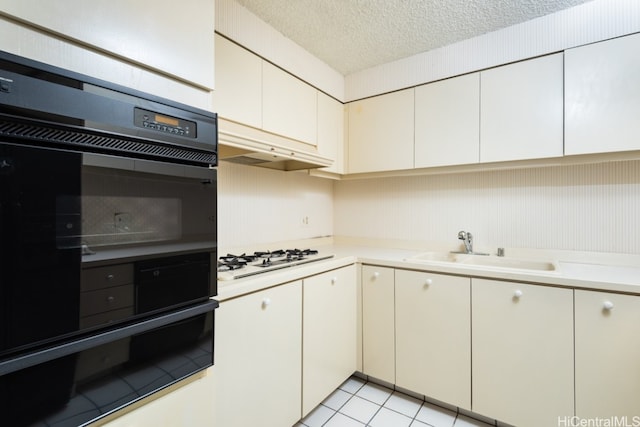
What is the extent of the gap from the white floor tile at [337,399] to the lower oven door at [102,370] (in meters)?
1.12

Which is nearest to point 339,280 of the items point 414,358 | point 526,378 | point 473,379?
point 414,358

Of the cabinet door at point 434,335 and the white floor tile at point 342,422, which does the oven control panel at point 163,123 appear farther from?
the white floor tile at point 342,422

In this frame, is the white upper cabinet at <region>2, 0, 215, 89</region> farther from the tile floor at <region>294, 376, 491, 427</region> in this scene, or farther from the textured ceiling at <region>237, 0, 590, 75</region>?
the tile floor at <region>294, 376, 491, 427</region>

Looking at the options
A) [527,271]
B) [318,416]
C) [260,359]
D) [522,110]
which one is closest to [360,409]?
[318,416]

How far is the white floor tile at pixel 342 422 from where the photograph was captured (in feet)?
5.29

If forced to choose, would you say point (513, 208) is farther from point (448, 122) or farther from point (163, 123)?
point (163, 123)

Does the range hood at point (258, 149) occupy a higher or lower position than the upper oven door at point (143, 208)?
higher

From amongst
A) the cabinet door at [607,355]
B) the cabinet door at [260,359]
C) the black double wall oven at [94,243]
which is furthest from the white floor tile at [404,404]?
the black double wall oven at [94,243]

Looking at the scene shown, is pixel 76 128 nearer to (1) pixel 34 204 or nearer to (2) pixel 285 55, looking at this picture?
(1) pixel 34 204

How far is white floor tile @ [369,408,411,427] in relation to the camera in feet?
5.33

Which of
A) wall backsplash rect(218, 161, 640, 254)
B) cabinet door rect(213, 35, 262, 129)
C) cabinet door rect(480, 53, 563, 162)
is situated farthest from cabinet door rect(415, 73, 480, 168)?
cabinet door rect(213, 35, 262, 129)

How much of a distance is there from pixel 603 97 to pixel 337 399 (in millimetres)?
2219

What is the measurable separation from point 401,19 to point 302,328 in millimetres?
1798

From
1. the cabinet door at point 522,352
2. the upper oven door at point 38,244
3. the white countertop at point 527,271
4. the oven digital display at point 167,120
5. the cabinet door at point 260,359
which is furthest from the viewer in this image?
the cabinet door at point 522,352
